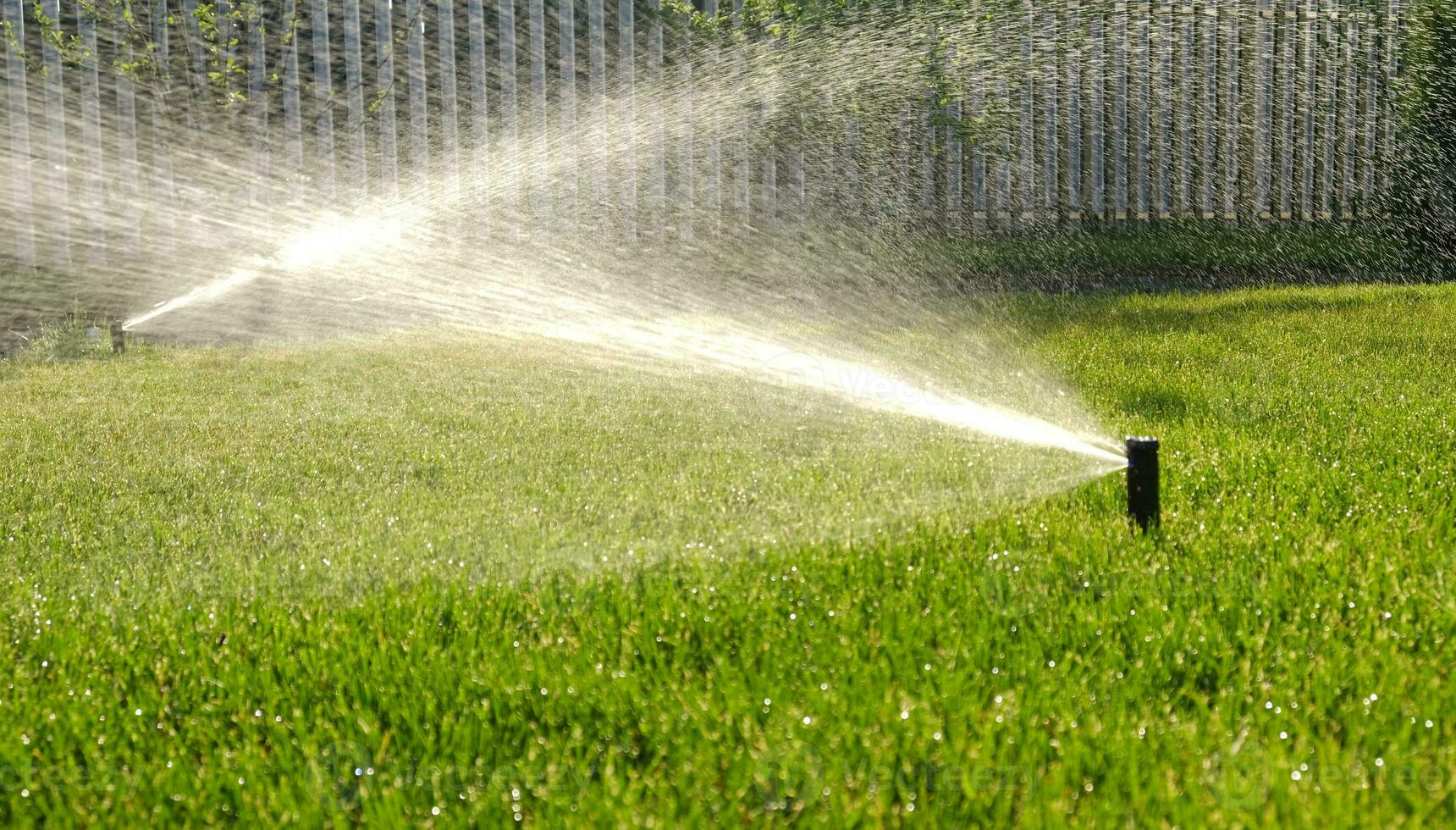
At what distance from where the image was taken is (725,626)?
226cm

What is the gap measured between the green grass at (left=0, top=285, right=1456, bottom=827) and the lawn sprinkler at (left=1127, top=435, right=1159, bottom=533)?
6 cm

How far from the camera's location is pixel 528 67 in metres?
8.95

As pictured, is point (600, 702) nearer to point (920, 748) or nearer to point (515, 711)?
point (515, 711)

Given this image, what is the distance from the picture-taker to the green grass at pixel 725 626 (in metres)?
1.73

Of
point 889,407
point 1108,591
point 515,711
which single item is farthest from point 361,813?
point 889,407

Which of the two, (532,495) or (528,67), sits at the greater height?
(528,67)

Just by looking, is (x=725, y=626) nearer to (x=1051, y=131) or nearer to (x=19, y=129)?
(x=1051, y=131)

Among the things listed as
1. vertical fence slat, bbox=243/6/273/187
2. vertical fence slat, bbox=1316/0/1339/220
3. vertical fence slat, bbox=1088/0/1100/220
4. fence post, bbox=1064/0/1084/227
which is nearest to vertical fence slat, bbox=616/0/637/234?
vertical fence slat, bbox=243/6/273/187

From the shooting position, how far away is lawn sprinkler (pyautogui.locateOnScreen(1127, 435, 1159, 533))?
271 centimetres

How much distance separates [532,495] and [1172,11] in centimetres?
774

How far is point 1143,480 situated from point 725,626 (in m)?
1.02

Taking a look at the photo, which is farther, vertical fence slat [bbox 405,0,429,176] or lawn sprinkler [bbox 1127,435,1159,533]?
vertical fence slat [bbox 405,0,429,176]

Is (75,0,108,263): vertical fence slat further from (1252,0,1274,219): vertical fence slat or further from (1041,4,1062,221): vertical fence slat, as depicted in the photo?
(1252,0,1274,219): vertical fence slat

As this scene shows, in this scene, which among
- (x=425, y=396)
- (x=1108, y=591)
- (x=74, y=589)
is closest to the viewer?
(x=1108, y=591)
